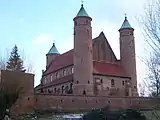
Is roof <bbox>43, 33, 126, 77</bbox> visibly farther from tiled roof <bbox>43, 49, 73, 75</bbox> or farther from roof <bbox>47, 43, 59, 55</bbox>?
roof <bbox>47, 43, 59, 55</bbox>

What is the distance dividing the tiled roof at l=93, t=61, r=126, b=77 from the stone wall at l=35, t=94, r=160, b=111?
21.5ft

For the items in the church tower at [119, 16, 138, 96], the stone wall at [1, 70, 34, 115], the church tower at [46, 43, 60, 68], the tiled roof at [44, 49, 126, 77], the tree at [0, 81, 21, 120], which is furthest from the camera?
the church tower at [46, 43, 60, 68]

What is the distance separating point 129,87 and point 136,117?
36.2 metres

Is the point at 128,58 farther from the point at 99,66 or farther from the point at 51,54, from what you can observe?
the point at 51,54

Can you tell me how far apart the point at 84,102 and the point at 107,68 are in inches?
496

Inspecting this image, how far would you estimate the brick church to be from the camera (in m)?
47.5

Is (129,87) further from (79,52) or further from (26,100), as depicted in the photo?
(26,100)

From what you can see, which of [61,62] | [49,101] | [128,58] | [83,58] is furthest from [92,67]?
[49,101]

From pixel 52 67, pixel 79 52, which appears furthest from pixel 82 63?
pixel 52 67

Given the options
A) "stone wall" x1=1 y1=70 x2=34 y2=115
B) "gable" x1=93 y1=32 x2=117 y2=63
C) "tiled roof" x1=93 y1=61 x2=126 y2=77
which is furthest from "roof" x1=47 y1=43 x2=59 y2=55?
"stone wall" x1=1 y1=70 x2=34 y2=115

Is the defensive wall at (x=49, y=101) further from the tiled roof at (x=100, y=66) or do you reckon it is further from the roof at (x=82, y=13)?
the roof at (x=82, y=13)

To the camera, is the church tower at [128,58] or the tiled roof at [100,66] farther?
the church tower at [128,58]

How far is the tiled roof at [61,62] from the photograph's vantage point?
57.0 m

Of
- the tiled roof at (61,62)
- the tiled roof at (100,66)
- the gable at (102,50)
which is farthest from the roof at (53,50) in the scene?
the gable at (102,50)
